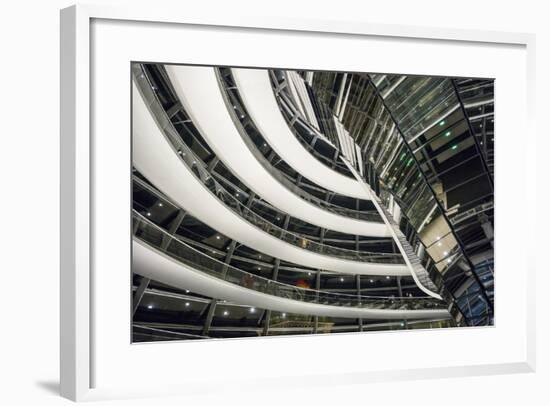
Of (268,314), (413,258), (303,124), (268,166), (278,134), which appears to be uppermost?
(303,124)

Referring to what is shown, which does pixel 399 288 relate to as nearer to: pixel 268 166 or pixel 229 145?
pixel 268 166

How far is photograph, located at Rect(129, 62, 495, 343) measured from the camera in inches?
276

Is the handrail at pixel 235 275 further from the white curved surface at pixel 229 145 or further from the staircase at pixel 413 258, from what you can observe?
the white curved surface at pixel 229 145

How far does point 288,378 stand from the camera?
7.43 m

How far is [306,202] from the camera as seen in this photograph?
7629mm

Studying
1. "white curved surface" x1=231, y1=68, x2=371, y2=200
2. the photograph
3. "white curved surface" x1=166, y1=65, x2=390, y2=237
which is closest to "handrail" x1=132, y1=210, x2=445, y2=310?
the photograph

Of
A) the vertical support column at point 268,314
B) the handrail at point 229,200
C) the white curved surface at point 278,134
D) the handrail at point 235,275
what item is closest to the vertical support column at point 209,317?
the handrail at point 235,275

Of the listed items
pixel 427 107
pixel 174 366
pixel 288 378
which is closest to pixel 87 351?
pixel 174 366

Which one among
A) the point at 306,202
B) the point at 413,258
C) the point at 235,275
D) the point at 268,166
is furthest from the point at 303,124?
the point at 413,258

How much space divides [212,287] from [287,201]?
3.64 feet

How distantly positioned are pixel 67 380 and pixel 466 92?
15.9 ft

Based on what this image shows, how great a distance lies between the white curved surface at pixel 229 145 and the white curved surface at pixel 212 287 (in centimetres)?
78

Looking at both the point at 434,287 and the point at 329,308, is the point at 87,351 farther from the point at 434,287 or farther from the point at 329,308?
the point at 434,287

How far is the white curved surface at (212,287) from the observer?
22.7ft
